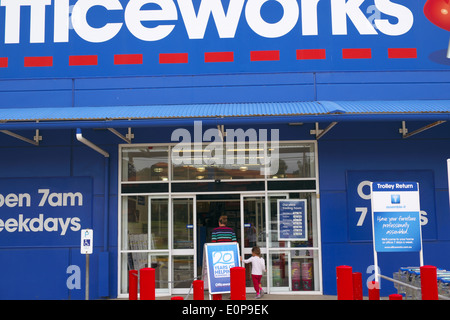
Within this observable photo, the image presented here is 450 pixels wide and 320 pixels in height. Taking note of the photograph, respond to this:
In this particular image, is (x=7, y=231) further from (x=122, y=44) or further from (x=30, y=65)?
(x=122, y=44)

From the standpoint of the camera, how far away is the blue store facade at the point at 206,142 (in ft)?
35.5

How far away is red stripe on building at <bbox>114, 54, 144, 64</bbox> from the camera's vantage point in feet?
37.6

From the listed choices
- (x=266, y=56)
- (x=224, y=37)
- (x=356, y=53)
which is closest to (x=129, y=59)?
(x=224, y=37)

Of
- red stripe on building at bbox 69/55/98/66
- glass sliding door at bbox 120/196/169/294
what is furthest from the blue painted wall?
red stripe on building at bbox 69/55/98/66

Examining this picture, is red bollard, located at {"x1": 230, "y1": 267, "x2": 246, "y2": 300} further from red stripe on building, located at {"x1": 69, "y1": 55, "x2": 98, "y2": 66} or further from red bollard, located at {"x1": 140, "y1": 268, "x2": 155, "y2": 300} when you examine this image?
red stripe on building, located at {"x1": 69, "y1": 55, "x2": 98, "y2": 66}

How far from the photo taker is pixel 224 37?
Result: 1149 centimetres

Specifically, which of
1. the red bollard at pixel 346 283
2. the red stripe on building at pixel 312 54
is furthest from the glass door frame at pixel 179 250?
the red bollard at pixel 346 283

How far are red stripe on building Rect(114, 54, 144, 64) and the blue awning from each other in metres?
1.65

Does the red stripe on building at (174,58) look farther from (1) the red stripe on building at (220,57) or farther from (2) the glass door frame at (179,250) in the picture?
(2) the glass door frame at (179,250)

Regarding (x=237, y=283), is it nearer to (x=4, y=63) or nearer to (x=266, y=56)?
(x=266, y=56)

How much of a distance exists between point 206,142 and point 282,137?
1760 millimetres

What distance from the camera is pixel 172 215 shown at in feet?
36.5

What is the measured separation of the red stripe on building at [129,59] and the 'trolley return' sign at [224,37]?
0.9 inches
